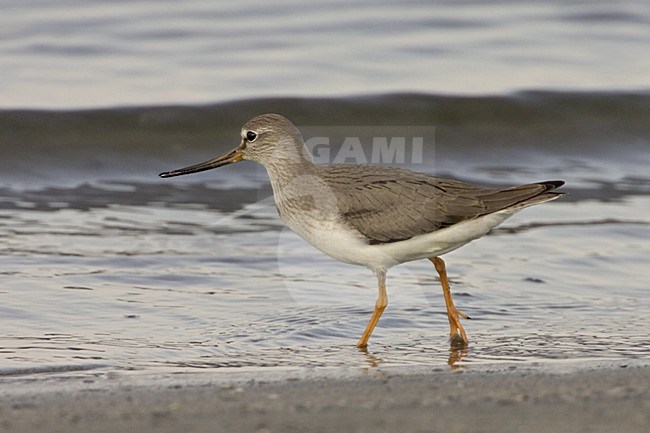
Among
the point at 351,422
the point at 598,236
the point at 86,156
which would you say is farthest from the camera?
the point at 86,156

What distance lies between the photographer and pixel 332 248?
740 cm

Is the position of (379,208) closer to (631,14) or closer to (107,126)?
(107,126)

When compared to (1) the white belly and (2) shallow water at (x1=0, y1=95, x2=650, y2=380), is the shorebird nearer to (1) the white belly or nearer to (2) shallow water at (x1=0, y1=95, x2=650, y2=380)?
(1) the white belly

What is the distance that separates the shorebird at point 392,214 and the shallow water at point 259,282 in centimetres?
52

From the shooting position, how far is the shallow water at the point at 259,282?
6.99m

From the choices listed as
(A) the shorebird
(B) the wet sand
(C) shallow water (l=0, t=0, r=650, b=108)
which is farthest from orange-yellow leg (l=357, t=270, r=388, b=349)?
(C) shallow water (l=0, t=0, r=650, b=108)

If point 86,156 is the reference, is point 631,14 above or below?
above

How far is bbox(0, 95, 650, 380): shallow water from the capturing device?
6992 millimetres

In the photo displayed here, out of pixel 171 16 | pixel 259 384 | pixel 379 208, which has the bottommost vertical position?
pixel 259 384

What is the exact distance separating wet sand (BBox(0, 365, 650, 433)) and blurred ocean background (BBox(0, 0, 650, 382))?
795 millimetres

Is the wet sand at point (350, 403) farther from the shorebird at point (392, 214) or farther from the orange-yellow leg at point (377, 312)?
the shorebird at point (392, 214)

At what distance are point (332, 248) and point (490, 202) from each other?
1.10 meters

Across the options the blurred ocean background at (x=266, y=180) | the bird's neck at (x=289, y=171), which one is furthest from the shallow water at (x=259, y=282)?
the bird's neck at (x=289, y=171)

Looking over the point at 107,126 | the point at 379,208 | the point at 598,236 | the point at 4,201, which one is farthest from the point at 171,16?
the point at 379,208
